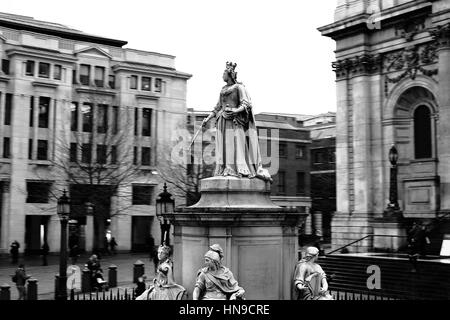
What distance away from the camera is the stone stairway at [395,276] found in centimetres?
2220

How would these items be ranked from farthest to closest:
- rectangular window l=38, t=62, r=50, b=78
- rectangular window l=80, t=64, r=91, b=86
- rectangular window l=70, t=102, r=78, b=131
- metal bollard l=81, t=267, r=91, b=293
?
rectangular window l=80, t=64, r=91, b=86, rectangular window l=70, t=102, r=78, b=131, rectangular window l=38, t=62, r=50, b=78, metal bollard l=81, t=267, r=91, b=293

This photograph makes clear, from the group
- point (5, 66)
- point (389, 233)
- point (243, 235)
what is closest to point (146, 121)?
point (5, 66)

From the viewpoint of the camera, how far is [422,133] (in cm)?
3484

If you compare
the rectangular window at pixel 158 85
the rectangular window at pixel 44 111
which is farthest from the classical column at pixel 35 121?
the rectangular window at pixel 158 85

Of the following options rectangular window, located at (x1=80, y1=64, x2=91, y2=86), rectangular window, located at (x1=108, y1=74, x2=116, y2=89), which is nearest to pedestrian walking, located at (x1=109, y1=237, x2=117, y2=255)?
rectangular window, located at (x1=108, y1=74, x2=116, y2=89)

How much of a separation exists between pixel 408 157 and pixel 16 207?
30635mm

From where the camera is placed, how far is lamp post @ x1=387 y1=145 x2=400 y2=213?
32281mm

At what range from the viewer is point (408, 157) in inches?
1393

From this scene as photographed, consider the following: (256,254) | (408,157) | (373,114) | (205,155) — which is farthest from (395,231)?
(256,254)

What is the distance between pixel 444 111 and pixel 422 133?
349cm

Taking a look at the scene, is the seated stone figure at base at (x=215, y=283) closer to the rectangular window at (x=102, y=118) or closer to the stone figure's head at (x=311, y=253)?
the stone figure's head at (x=311, y=253)

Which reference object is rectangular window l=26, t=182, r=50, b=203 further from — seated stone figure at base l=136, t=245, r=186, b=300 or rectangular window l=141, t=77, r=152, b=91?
seated stone figure at base l=136, t=245, r=186, b=300

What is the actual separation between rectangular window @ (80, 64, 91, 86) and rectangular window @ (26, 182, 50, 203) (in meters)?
9.98
